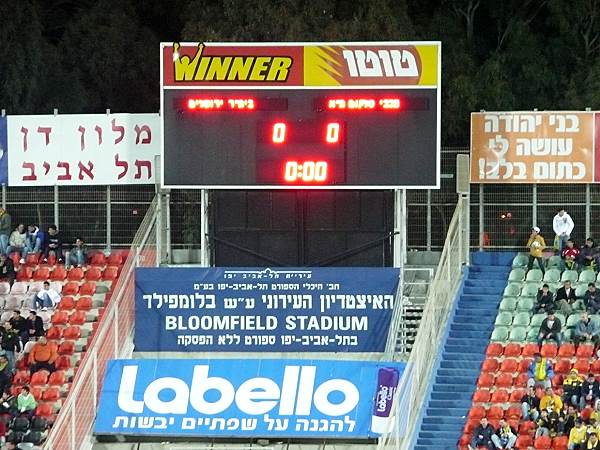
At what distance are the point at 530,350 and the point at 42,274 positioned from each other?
7661 mm

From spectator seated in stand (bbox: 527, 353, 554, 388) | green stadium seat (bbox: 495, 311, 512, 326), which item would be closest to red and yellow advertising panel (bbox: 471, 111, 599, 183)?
green stadium seat (bbox: 495, 311, 512, 326)

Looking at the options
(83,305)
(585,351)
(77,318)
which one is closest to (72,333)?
(77,318)

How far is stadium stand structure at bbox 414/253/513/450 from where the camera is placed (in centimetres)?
2595

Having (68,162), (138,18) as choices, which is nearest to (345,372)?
(68,162)

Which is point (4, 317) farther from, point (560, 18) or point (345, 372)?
point (560, 18)

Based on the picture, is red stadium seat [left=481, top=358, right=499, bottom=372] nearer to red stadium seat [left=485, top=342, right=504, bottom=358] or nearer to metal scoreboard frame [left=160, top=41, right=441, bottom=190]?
red stadium seat [left=485, top=342, right=504, bottom=358]

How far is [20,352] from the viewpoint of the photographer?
2769cm

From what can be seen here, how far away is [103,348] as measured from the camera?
2703cm

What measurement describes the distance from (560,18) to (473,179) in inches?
394

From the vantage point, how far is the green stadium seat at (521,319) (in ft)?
91.5

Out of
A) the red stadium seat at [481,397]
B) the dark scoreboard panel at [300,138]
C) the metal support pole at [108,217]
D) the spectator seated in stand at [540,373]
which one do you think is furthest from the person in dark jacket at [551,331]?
the metal support pole at [108,217]

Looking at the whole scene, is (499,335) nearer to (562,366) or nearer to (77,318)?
(562,366)

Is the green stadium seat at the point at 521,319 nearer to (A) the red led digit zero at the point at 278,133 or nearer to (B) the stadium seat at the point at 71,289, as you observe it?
(A) the red led digit zero at the point at 278,133

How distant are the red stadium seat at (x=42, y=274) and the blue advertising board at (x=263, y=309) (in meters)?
2.44
